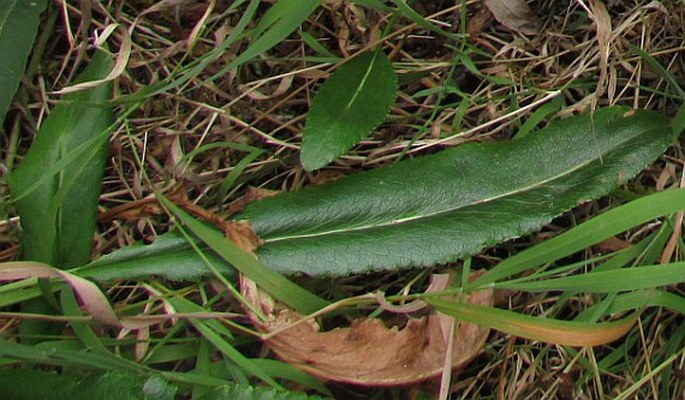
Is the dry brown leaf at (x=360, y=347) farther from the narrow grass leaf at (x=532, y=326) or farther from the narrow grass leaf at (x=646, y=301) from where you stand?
the narrow grass leaf at (x=646, y=301)

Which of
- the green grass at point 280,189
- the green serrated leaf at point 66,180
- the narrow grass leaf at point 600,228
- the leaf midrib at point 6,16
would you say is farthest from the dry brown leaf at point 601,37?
the leaf midrib at point 6,16

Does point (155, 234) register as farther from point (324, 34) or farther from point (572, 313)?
point (572, 313)

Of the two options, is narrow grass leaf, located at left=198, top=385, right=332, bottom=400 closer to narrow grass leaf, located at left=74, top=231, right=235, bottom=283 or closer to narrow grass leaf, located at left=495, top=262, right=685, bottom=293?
narrow grass leaf, located at left=74, top=231, right=235, bottom=283

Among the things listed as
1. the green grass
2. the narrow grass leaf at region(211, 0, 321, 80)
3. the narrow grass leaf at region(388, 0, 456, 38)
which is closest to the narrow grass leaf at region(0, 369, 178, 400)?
the green grass

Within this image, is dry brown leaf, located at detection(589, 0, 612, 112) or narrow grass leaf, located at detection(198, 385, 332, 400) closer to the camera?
narrow grass leaf, located at detection(198, 385, 332, 400)

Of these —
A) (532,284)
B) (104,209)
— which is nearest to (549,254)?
(532,284)
